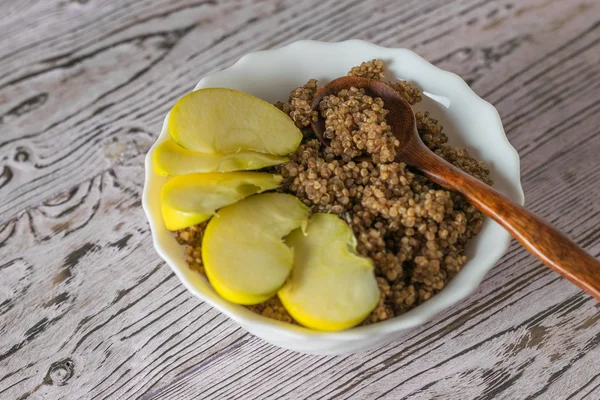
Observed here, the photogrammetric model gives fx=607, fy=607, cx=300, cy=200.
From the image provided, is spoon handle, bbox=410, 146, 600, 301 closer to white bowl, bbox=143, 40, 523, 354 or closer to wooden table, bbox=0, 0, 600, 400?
white bowl, bbox=143, 40, 523, 354

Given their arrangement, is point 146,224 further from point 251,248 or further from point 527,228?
point 527,228

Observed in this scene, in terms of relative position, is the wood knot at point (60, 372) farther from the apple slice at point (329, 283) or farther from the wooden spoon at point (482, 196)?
the wooden spoon at point (482, 196)

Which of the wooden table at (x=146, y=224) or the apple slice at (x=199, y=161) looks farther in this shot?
the wooden table at (x=146, y=224)

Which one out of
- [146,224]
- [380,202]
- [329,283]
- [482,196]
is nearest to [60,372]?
[146,224]

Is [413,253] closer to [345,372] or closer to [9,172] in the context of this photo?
[345,372]

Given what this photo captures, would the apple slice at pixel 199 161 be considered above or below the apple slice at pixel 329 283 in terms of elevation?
above

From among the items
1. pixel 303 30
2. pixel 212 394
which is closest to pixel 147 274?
pixel 212 394

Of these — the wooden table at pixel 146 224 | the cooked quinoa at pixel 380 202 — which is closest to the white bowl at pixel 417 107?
the cooked quinoa at pixel 380 202
